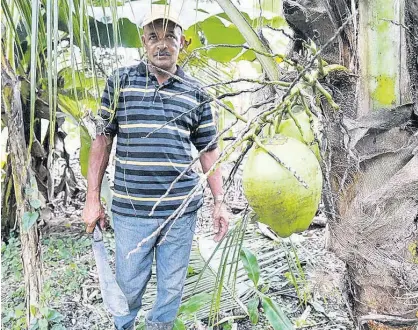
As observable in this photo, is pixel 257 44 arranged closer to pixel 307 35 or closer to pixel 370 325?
pixel 307 35

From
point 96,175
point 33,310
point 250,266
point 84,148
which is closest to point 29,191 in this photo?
point 96,175

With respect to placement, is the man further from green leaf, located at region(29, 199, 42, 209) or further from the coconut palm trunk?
the coconut palm trunk

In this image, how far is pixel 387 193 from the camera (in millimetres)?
743

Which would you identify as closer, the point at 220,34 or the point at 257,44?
the point at 257,44

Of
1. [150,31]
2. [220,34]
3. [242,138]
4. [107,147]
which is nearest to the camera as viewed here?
[242,138]

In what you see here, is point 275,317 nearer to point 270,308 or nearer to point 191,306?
point 270,308

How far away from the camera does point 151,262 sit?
5.84ft

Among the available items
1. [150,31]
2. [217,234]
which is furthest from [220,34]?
[217,234]

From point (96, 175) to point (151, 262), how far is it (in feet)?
1.17

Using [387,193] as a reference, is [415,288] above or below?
below

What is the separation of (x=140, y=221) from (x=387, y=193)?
1065 mm

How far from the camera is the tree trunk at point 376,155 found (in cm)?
74

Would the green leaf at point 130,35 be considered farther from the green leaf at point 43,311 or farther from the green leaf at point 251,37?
the green leaf at point 251,37

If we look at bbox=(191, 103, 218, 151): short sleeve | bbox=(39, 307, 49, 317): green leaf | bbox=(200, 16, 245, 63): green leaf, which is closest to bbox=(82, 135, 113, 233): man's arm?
bbox=(191, 103, 218, 151): short sleeve
